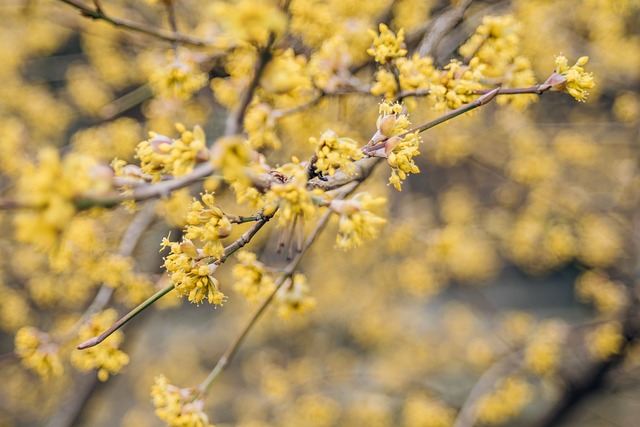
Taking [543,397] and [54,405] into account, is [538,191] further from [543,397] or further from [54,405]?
[54,405]

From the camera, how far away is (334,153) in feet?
3.67

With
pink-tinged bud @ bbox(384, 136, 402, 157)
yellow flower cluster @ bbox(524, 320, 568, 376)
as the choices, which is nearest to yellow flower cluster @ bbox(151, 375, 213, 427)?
pink-tinged bud @ bbox(384, 136, 402, 157)

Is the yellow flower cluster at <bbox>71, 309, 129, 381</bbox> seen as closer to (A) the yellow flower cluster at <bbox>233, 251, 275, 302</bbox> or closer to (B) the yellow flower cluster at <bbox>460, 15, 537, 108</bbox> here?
(A) the yellow flower cluster at <bbox>233, 251, 275, 302</bbox>

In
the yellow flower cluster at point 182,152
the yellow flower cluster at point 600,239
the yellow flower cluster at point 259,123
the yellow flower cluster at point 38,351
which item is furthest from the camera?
the yellow flower cluster at point 600,239

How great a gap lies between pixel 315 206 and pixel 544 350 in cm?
243

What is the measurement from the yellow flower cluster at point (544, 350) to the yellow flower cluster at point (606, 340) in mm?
183

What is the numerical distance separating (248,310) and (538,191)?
8.71 ft

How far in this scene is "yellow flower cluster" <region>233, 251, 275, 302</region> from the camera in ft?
4.79

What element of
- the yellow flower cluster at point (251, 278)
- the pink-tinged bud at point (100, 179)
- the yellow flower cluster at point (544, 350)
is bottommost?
the yellow flower cluster at point (544, 350)

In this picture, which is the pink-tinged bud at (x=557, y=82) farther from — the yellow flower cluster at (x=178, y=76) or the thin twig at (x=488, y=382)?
the thin twig at (x=488, y=382)

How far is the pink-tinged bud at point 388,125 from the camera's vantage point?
120 cm

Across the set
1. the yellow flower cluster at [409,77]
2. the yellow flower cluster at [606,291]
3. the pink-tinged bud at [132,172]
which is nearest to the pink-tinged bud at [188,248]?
the pink-tinged bud at [132,172]

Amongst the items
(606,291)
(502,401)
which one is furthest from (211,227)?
(606,291)

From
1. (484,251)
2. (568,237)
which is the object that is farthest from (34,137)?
(568,237)
